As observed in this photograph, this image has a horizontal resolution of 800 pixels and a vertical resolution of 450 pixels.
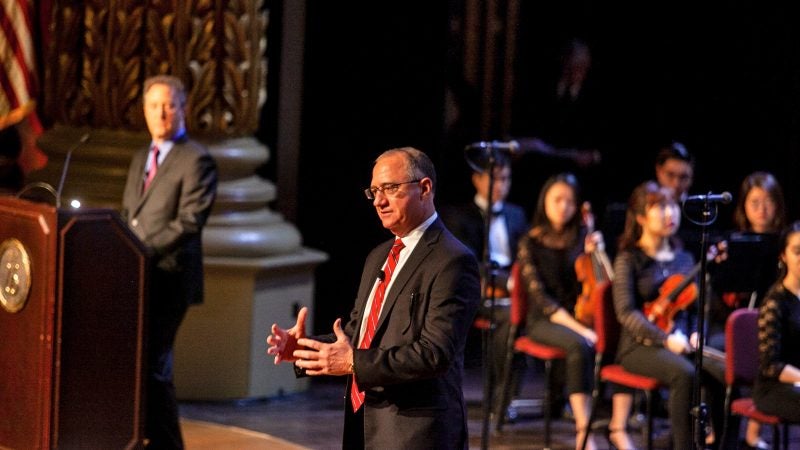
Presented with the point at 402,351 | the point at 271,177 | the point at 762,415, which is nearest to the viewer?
the point at 402,351

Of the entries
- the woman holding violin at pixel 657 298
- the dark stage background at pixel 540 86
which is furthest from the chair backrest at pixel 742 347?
the dark stage background at pixel 540 86

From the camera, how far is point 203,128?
318 inches

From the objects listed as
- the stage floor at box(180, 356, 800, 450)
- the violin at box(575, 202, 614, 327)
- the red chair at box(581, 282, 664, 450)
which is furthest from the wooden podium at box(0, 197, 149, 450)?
the violin at box(575, 202, 614, 327)

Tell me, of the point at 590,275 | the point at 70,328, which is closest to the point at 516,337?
the point at 590,275

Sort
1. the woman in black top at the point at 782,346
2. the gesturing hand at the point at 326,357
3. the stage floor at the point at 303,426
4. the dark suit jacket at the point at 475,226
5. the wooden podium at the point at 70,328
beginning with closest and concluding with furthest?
the gesturing hand at the point at 326,357 → the wooden podium at the point at 70,328 → the woman in black top at the point at 782,346 → the stage floor at the point at 303,426 → the dark suit jacket at the point at 475,226

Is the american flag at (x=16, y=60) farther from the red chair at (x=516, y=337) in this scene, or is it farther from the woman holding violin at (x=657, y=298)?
the woman holding violin at (x=657, y=298)

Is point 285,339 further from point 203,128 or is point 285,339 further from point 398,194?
point 203,128

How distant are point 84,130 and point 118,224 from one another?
2717mm

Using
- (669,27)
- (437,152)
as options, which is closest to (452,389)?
(437,152)

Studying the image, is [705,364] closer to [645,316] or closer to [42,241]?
[645,316]

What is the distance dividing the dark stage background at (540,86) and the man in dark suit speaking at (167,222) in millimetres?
2608

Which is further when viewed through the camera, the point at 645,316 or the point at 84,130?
the point at 84,130

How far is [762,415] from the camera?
253 inches

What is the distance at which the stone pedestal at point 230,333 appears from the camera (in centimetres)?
813
